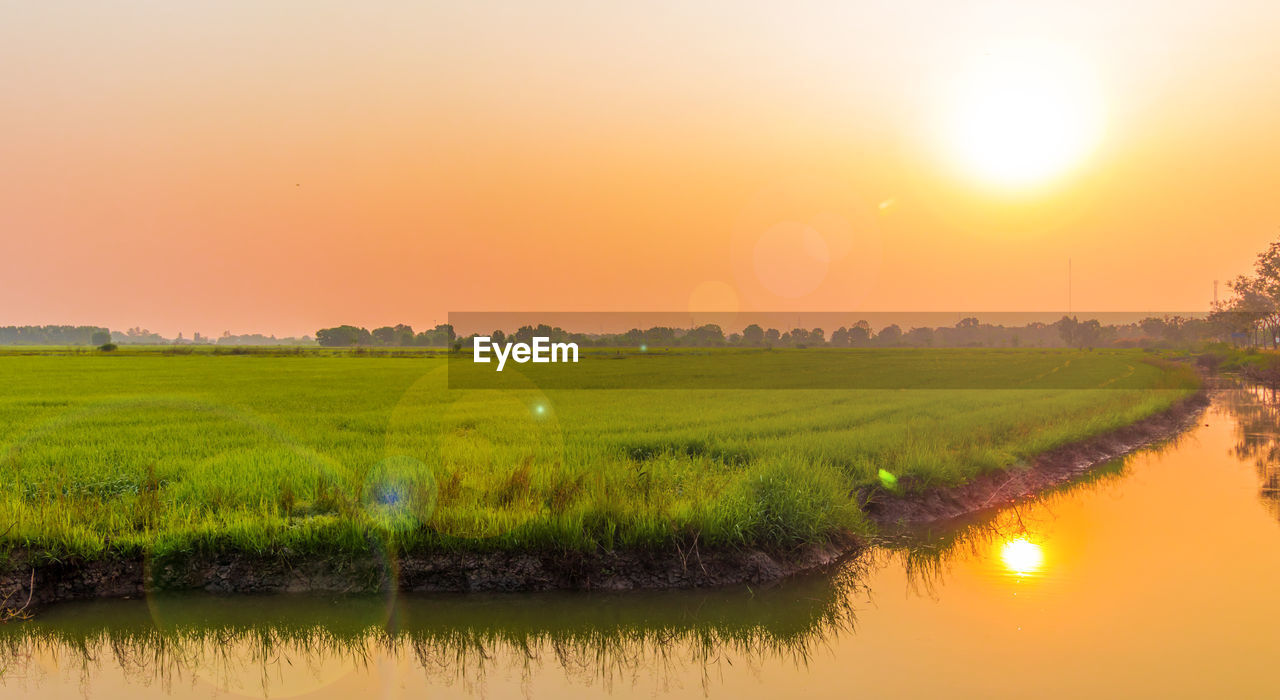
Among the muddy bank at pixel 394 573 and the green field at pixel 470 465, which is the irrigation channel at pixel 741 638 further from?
the green field at pixel 470 465

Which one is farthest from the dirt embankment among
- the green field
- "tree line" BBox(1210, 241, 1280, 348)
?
"tree line" BBox(1210, 241, 1280, 348)

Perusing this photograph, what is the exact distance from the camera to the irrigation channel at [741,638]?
20.5 feet

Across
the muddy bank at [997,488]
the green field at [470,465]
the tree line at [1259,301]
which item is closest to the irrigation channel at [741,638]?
the green field at [470,465]

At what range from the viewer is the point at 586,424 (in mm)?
18562

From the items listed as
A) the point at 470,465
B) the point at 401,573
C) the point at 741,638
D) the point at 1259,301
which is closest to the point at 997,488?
the point at 741,638

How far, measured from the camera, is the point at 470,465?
12.1 meters

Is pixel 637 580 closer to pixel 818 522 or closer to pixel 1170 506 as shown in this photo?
pixel 818 522

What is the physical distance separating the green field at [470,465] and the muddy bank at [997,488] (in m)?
0.30

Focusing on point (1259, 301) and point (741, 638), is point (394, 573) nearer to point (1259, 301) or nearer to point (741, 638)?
point (741, 638)

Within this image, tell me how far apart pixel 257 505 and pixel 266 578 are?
1530 millimetres

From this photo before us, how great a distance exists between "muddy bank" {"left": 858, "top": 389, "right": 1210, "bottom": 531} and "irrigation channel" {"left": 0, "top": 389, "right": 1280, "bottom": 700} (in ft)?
6.33

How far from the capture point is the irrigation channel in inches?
246

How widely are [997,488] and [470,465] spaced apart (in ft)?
32.4

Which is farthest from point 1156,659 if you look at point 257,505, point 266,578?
point 257,505
